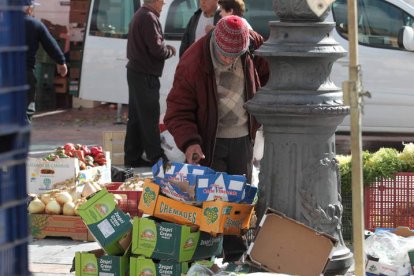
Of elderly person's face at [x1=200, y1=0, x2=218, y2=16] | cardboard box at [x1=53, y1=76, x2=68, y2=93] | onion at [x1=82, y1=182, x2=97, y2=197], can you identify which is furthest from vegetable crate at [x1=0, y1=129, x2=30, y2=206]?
cardboard box at [x1=53, y1=76, x2=68, y2=93]

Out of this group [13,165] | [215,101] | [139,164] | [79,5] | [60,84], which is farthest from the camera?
[60,84]

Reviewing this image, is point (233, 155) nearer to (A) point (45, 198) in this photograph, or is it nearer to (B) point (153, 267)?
(B) point (153, 267)

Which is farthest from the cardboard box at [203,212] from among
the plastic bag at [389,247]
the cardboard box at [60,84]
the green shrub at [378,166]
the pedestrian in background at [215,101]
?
the cardboard box at [60,84]

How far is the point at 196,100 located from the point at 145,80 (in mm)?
4855

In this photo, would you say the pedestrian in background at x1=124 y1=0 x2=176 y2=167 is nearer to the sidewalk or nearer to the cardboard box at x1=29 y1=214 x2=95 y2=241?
the sidewalk

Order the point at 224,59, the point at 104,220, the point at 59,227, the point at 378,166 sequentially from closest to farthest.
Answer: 1. the point at 104,220
2. the point at 224,59
3. the point at 378,166
4. the point at 59,227

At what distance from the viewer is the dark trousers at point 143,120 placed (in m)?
11.2

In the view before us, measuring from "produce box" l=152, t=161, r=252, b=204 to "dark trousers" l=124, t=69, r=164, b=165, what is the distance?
522cm

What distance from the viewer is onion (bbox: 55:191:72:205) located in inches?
321

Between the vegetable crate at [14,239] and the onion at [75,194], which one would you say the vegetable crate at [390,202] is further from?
the vegetable crate at [14,239]

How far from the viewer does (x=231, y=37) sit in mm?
6008

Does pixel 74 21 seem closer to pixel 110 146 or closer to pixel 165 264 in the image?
pixel 110 146

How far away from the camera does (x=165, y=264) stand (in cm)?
584

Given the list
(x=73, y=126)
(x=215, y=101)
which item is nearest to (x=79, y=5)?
(x=73, y=126)
